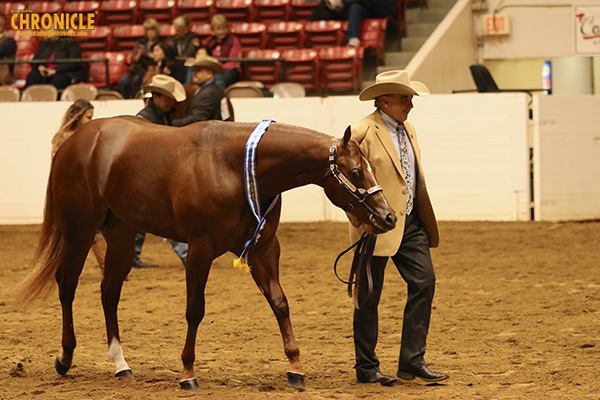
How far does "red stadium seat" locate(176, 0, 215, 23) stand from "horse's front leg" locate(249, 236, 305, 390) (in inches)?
511

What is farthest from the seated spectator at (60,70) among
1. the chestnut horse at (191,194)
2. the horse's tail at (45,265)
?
the chestnut horse at (191,194)

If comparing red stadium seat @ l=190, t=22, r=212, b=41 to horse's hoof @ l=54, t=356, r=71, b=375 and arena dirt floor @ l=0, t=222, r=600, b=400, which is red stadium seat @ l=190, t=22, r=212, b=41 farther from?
horse's hoof @ l=54, t=356, r=71, b=375

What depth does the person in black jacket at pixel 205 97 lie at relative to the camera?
9.48 meters

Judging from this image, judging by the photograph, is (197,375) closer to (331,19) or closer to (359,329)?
(359,329)

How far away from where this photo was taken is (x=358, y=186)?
16.4ft

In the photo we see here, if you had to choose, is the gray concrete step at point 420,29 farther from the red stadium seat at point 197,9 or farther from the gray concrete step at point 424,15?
the red stadium seat at point 197,9

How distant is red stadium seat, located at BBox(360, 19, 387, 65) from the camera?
15.9m

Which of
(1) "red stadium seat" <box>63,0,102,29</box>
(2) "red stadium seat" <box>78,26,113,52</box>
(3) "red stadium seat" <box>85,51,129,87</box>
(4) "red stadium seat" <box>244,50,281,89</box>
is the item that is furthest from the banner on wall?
(1) "red stadium seat" <box>63,0,102,29</box>

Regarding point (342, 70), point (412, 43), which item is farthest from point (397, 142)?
point (412, 43)

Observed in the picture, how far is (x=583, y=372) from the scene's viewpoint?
544 centimetres

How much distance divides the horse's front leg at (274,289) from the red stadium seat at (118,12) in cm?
1367

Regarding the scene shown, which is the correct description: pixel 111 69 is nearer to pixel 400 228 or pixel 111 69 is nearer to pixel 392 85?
pixel 392 85

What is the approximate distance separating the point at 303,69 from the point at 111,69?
3.57 metres

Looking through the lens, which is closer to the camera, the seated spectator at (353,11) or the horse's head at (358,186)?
the horse's head at (358,186)
